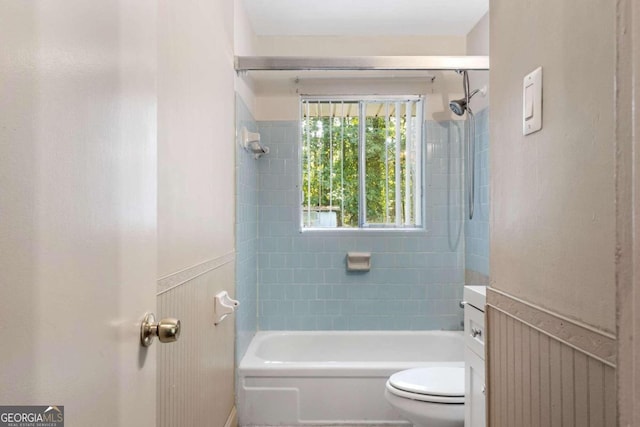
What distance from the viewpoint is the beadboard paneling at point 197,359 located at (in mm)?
1260

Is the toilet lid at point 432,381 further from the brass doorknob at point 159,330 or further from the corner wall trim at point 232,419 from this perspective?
the brass doorknob at point 159,330

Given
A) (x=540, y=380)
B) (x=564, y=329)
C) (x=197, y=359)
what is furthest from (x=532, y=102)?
(x=197, y=359)

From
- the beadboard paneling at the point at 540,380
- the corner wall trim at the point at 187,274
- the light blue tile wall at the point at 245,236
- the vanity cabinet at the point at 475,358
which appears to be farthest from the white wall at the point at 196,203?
the vanity cabinet at the point at 475,358

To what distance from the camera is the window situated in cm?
315

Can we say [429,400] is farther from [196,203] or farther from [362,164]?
[362,164]

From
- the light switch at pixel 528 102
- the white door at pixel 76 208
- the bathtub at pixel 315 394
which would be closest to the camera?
the white door at pixel 76 208

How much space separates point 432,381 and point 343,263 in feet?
3.84

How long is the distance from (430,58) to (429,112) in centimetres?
72

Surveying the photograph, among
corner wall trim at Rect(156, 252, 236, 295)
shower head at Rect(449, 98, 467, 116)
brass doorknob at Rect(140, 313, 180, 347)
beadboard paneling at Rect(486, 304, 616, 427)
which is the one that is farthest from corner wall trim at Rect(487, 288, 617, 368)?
shower head at Rect(449, 98, 467, 116)

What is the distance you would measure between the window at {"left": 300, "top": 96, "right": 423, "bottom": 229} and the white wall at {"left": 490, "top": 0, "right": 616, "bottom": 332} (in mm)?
2030

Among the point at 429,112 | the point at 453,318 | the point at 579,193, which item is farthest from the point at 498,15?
the point at 453,318

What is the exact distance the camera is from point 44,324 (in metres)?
0.50

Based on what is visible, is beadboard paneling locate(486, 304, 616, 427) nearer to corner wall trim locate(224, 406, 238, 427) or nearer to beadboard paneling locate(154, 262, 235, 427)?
beadboard paneling locate(154, 262, 235, 427)

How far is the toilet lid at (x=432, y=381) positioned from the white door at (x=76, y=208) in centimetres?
143
